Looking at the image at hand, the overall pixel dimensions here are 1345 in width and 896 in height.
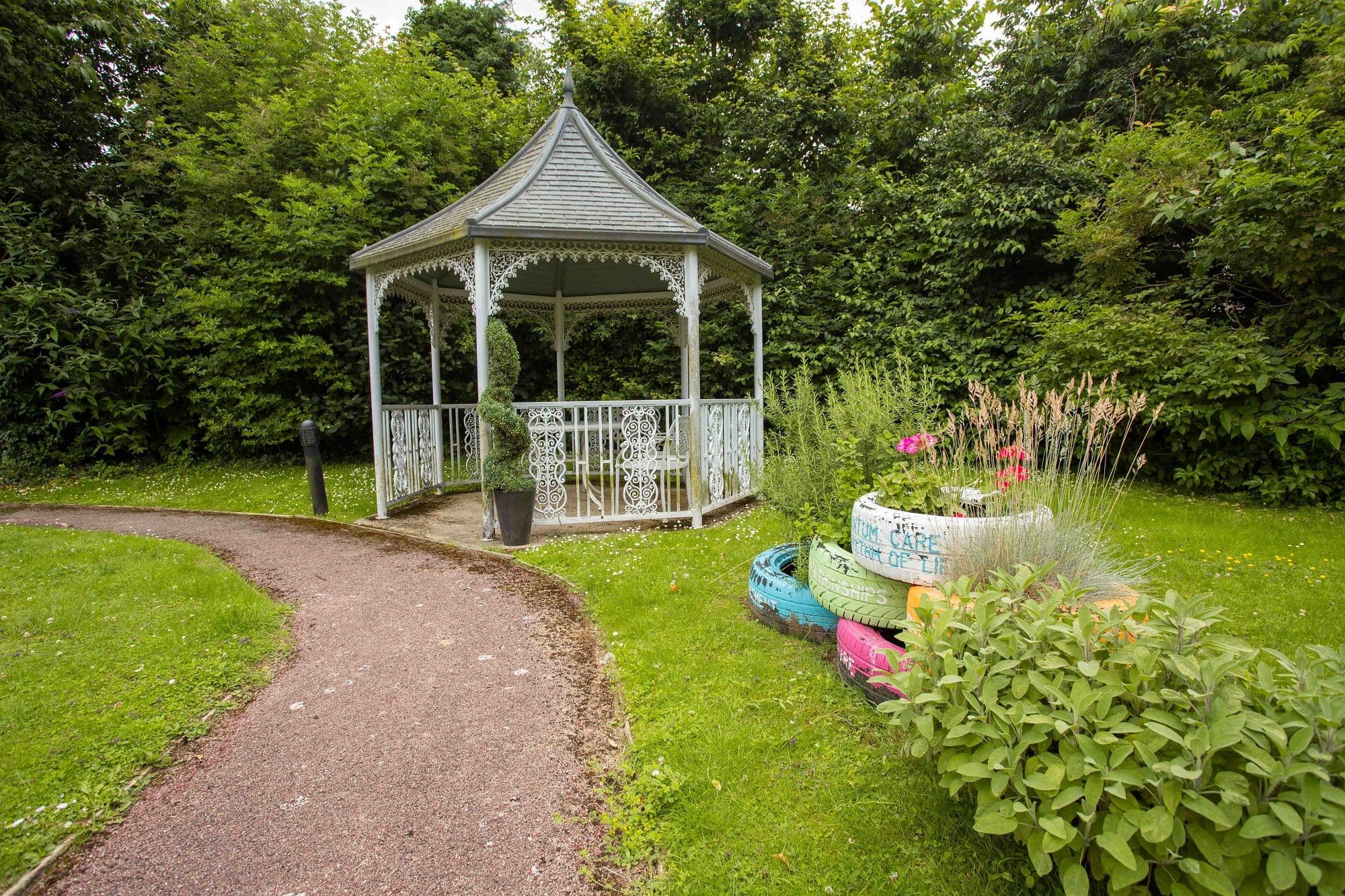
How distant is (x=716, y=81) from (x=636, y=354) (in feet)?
22.5

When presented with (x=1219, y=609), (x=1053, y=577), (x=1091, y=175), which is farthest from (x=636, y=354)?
(x=1219, y=609)

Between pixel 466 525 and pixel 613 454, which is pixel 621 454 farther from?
pixel 466 525

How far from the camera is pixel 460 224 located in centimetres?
622

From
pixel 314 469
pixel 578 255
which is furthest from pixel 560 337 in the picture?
pixel 314 469

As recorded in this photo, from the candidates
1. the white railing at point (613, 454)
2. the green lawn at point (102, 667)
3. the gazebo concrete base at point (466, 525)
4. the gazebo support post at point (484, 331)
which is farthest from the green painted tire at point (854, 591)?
the gazebo support post at point (484, 331)

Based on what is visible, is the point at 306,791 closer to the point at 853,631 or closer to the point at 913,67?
the point at 853,631

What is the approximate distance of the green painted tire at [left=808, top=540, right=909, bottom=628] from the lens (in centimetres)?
295

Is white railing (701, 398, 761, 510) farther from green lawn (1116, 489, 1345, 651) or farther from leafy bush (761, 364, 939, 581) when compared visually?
green lawn (1116, 489, 1345, 651)

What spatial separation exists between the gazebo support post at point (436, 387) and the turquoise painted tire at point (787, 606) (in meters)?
6.37

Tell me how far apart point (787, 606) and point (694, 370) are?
→ 362 cm

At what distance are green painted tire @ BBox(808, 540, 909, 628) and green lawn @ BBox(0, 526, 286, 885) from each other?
9.92ft

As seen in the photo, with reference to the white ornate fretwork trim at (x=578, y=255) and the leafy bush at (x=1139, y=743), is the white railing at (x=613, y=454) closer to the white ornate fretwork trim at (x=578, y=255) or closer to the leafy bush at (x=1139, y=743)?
the white ornate fretwork trim at (x=578, y=255)

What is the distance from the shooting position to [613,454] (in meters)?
7.54

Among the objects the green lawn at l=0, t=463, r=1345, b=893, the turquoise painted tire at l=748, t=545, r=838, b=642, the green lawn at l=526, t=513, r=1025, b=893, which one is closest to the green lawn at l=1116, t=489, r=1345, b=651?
the green lawn at l=0, t=463, r=1345, b=893
